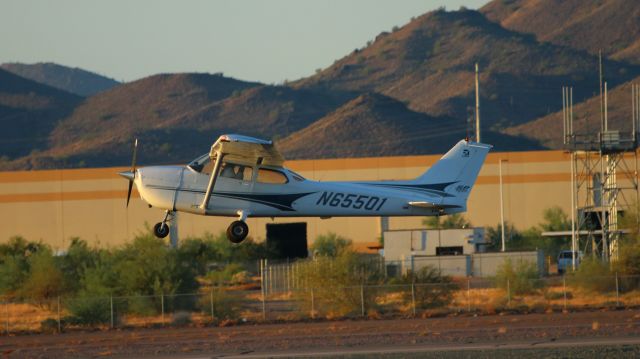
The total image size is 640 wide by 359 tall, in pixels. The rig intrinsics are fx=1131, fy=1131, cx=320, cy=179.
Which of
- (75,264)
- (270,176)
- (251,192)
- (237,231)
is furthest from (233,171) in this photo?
(75,264)

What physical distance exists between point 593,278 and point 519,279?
281cm

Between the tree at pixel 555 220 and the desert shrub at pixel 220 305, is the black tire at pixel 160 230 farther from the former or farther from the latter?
the tree at pixel 555 220

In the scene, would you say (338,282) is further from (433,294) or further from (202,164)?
(202,164)

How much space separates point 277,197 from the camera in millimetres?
28531

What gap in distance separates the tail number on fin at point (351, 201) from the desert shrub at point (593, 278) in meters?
14.5

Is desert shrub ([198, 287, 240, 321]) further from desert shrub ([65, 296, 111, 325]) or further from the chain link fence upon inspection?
desert shrub ([65, 296, 111, 325])

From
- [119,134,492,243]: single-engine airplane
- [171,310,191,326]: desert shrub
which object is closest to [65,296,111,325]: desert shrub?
[171,310,191,326]: desert shrub

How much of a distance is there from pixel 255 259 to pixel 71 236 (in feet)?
59.0

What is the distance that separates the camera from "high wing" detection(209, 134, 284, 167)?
1051 inches

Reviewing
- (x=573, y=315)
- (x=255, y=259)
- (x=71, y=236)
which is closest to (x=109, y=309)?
(x=573, y=315)

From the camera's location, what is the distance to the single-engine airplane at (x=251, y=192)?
91.7ft

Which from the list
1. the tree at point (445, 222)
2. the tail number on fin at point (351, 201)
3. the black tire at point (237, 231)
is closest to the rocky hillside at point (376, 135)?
the tree at point (445, 222)

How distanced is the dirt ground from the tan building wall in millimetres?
37751

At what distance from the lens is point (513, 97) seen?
186750 millimetres
